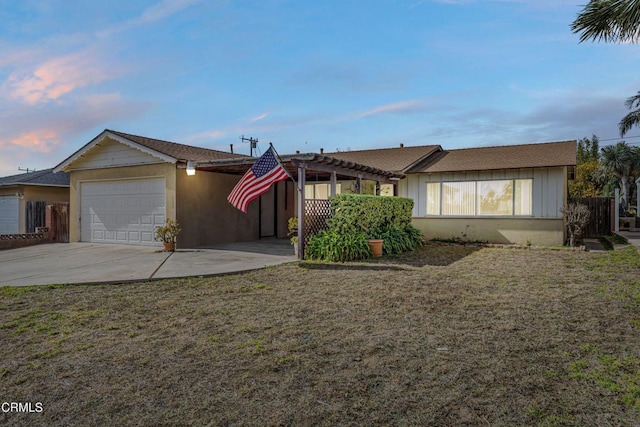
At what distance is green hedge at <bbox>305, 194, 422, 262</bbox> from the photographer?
9.80m

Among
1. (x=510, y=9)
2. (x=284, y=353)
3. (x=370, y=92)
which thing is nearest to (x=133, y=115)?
(x=370, y=92)

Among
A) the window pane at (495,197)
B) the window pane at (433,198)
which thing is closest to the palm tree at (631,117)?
the window pane at (495,197)

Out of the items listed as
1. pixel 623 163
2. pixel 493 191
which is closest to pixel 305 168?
pixel 493 191

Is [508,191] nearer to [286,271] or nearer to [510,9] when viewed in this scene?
[510,9]

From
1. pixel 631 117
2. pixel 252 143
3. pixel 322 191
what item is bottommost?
pixel 322 191

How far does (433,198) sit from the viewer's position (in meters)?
15.1

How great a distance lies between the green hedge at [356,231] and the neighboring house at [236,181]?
144cm

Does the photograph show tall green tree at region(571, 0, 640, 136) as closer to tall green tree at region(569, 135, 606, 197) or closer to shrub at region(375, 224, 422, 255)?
shrub at region(375, 224, 422, 255)

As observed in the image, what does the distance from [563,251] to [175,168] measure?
1202 cm

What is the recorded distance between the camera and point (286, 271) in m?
8.28

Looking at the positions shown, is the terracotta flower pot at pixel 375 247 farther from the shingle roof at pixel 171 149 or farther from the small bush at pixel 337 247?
the shingle roof at pixel 171 149

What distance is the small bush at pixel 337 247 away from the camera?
381 inches

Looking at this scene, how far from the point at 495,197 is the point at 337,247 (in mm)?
7478

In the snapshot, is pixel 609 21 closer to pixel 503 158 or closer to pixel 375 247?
pixel 503 158
